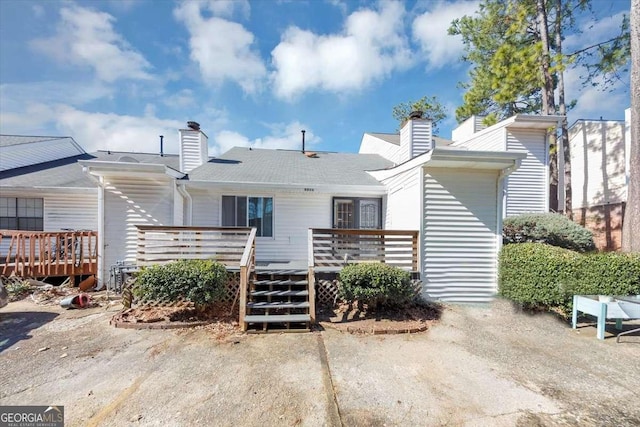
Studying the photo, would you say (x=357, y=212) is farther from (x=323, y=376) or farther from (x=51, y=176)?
(x=51, y=176)

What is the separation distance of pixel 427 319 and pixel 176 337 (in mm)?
4796

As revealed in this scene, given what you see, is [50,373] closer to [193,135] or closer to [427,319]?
[427,319]

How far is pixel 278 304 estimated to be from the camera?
4.95m

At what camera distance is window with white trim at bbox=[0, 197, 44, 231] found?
897 centimetres

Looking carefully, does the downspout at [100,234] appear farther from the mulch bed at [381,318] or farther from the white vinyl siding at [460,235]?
the white vinyl siding at [460,235]

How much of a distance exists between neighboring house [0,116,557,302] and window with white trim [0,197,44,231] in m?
0.57

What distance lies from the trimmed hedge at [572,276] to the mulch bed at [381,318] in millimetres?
1976

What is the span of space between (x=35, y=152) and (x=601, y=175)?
2647 centimetres

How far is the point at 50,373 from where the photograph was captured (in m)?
3.41

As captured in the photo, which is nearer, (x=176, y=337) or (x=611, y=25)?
(x=176, y=337)

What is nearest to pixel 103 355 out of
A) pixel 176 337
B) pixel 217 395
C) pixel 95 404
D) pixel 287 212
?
pixel 176 337

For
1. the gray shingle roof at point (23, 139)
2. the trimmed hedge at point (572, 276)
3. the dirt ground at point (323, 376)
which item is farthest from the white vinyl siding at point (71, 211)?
the trimmed hedge at point (572, 276)

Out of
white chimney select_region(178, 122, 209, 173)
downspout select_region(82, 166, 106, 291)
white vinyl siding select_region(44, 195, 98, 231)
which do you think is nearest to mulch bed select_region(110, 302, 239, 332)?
downspout select_region(82, 166, 106, 291)

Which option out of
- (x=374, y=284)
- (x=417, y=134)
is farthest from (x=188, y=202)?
(x=417, y=134)
